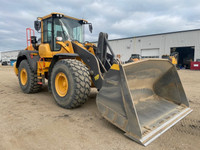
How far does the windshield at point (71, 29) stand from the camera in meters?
4.51

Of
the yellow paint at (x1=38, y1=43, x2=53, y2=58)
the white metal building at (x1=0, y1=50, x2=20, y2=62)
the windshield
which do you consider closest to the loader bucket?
the windshield

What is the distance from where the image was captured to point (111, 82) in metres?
2.61

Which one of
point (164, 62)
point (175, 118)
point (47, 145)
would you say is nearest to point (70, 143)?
point (47, 145)

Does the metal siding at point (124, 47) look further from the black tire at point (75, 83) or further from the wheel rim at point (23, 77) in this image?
the black tire at point (75, 83)

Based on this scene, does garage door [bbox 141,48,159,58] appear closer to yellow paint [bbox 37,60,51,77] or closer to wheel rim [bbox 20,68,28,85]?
wheel rim [bbox 20,68,28,85]

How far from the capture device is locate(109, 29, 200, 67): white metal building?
22531 millimetres

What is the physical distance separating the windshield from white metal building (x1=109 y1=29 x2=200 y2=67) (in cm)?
2264

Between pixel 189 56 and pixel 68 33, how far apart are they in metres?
→ 29.3

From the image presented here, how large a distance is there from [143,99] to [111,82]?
1.02m

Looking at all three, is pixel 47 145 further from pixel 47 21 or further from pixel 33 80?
pixel 47 21

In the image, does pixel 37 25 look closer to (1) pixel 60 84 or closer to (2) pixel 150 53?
(1) pixel 60 84

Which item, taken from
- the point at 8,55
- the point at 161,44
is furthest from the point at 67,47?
the point at 8,55

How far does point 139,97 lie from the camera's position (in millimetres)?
3174

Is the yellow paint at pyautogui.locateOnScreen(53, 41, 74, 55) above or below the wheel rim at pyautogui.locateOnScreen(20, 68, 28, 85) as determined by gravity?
above
